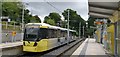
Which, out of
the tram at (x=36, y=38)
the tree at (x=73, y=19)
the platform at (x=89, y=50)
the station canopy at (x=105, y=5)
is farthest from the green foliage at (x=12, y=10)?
the station canopy at (x=105, y=5)

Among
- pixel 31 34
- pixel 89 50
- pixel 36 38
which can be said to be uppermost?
pixel 31 34

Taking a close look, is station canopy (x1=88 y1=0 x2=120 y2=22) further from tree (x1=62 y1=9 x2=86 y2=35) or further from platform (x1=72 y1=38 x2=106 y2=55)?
tree (x1=62 y1=9 x2=86 y2=35)

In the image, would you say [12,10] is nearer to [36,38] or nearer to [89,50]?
[89,50]

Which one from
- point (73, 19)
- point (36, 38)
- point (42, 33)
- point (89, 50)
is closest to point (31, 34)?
point (36, 38)

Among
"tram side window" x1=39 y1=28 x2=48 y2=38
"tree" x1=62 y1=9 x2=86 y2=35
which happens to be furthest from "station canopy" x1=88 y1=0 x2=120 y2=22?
"tree" x1=62 y1=9 x2=86 y2=35

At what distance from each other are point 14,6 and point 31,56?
208ft

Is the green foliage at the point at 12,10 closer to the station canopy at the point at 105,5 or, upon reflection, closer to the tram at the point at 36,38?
the tram at the point at 36,38

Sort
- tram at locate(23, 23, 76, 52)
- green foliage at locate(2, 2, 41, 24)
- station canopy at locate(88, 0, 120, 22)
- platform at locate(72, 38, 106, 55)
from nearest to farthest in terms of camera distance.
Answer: station canopy at locate(88, 0, 120, 22) → platform at locate(72, 38, 106, 55) → tram at locate(23, 23, 76, 52) → green foliage at locate(2, 2, 41, 24)

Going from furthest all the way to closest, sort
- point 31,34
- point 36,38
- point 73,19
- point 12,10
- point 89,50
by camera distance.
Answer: point 73,19 → point 12,10 → point 89,50 → point 31,34 → point 36,38

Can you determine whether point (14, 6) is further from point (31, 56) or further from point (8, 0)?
point (31, 56)

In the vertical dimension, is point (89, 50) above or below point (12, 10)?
below

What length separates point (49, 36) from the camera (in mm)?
27172

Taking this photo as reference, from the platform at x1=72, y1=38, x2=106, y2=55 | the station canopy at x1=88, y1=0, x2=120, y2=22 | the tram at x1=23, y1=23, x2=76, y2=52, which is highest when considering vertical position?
the station canopy at x1=88, y1=0, x2=120, y2=22

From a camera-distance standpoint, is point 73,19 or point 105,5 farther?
point 73,19
